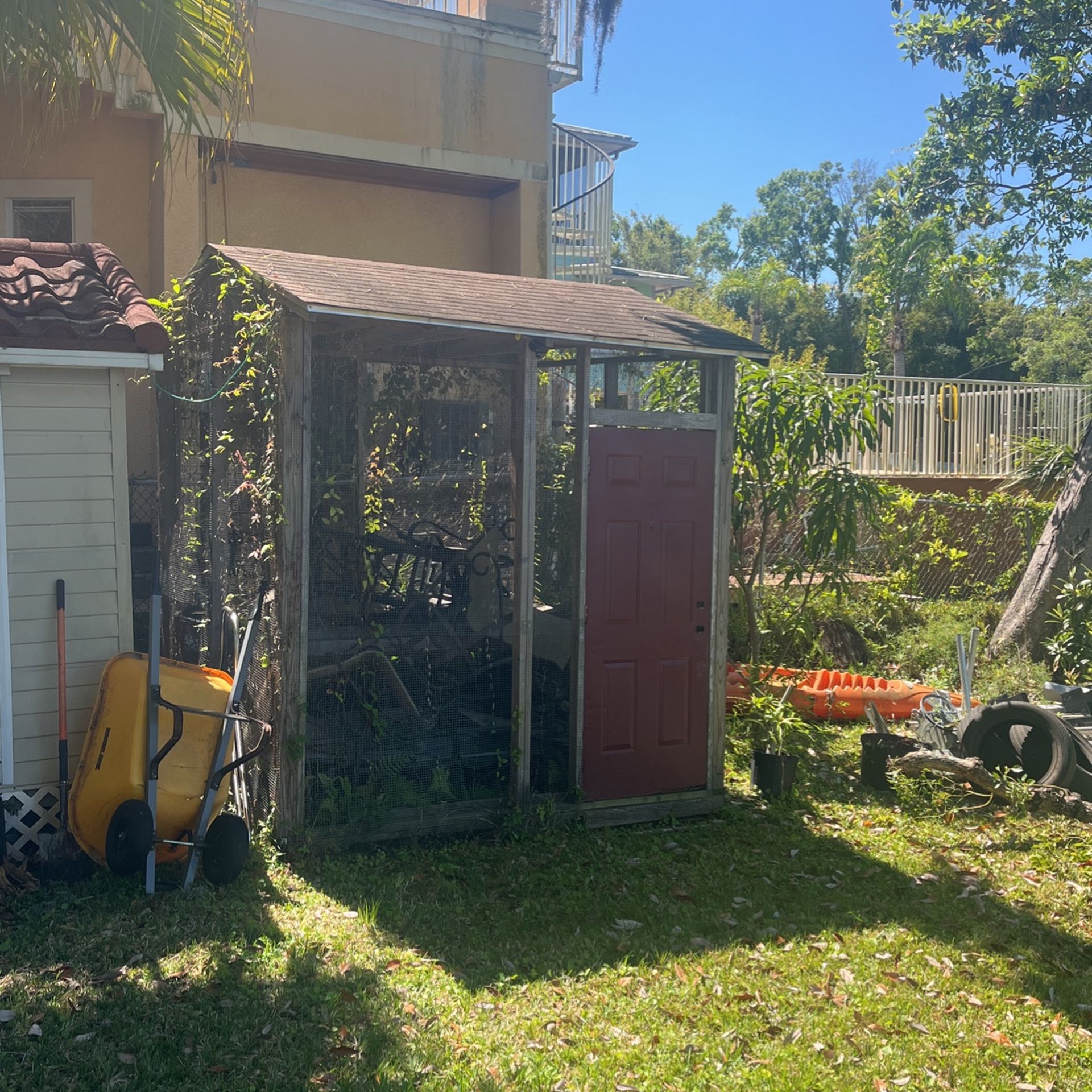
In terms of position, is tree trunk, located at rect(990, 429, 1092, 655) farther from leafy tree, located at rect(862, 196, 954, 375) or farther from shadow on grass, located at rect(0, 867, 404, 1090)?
leafy tree, located at rect(862, 196, 954, 375)

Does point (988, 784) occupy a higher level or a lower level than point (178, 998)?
higher

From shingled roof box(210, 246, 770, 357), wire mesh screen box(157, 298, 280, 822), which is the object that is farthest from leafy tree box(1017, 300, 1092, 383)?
wire mesh screen box(157, 298, 280, 822)

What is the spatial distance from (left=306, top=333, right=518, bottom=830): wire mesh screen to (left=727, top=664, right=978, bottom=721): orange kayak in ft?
10.7

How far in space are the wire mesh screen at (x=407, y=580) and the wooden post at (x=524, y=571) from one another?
0.08m

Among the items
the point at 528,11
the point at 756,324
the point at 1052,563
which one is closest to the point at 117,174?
the point at 528,11

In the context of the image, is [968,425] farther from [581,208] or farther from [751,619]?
[751,619]

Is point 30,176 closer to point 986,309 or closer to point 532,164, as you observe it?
point 532,164

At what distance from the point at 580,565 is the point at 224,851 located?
255 cm

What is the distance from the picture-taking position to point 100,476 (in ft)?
19.4

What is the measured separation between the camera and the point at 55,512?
229 inches

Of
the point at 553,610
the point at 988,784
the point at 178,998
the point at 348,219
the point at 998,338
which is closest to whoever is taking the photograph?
the point at 178,998

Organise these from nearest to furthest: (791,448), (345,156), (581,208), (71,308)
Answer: (71,308), (791,448), (345,156), (581,208)

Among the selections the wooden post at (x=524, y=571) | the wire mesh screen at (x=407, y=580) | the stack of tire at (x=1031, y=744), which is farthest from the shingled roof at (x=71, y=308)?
the stack of tire at (x=1031, y=744)

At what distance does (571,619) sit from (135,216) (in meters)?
5.72
